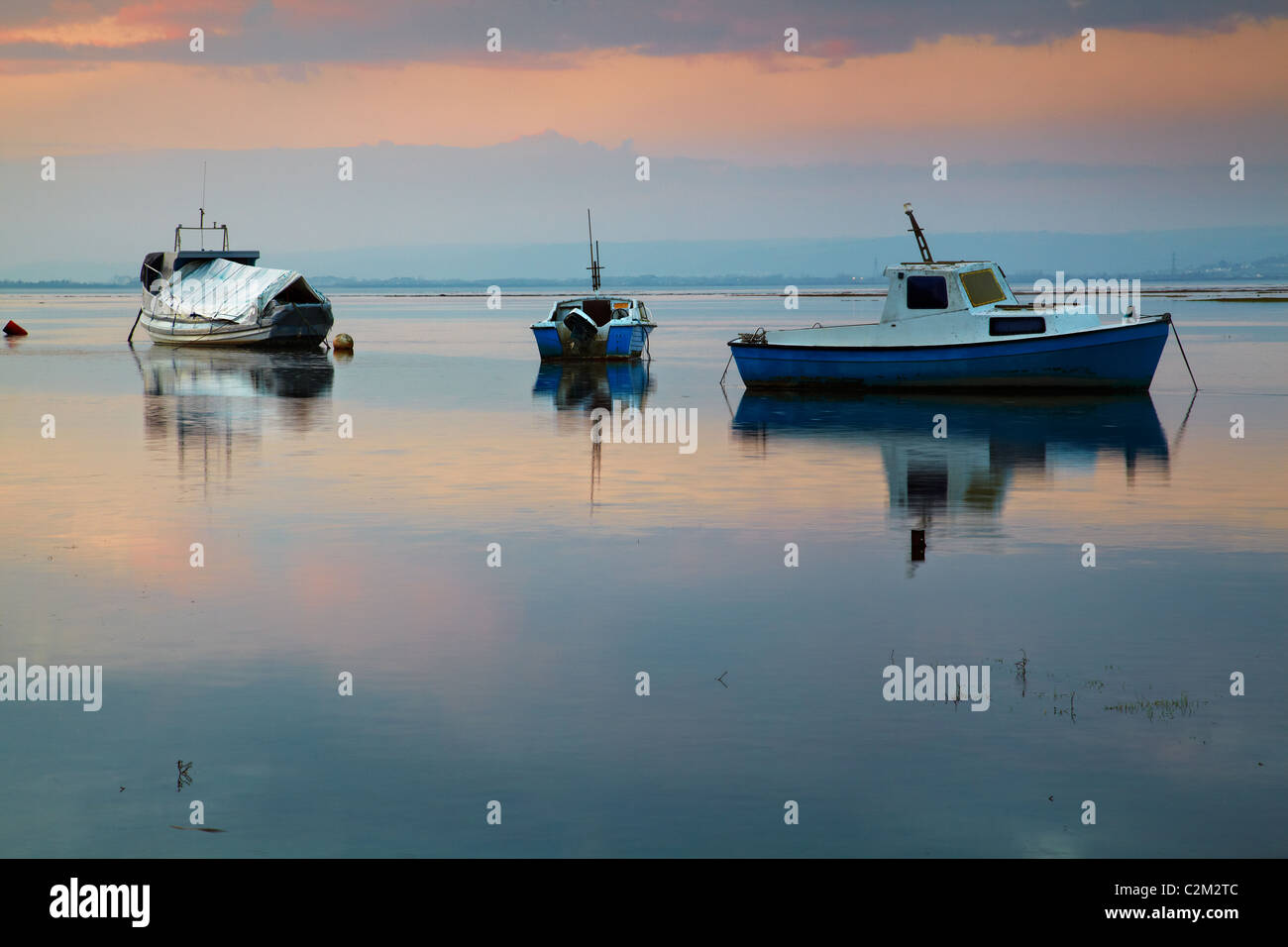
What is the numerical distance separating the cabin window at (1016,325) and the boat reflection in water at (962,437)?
168 cm

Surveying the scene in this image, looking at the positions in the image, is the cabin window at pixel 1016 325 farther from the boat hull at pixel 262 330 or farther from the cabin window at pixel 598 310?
the boat hull at pixel 262 330

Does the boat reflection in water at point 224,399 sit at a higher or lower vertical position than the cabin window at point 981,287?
lower

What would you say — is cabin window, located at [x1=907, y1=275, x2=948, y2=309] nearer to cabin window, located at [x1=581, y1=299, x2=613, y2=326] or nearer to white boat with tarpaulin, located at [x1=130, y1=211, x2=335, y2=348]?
cabin window, located at [x1=581, y1=299, x2=613, y2=326]

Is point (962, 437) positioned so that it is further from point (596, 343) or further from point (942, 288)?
point (596, 343)

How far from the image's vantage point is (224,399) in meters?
38.4

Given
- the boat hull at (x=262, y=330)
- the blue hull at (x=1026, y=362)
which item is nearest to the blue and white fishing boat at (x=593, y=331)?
the boat hull at (x=262, y=330)

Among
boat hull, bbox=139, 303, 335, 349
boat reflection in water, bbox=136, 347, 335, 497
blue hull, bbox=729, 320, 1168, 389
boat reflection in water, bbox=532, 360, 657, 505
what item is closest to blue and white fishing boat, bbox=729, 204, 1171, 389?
blue hull, bbox=729, 320, 1168, 389

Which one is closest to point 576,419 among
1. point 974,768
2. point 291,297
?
point 974,768

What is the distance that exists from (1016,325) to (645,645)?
80.9 ft

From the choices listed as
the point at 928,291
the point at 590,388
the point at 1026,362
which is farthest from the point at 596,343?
the point at 1026,362

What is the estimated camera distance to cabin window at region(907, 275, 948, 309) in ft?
113

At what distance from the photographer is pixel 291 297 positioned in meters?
67.9

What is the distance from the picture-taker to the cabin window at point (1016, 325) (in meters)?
34.4
